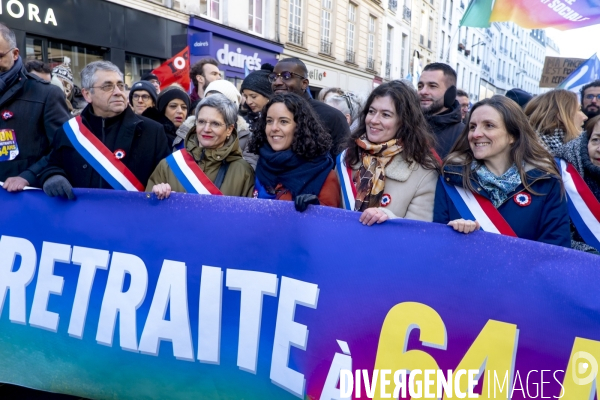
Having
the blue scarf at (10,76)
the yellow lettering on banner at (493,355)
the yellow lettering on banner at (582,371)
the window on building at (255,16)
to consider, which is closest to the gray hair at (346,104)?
the blue scarf at (10,76)

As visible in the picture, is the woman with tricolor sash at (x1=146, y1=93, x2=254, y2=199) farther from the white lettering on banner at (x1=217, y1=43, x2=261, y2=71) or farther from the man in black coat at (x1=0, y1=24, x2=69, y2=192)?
the white lettering on banner at (x1=217, y1=43, x2=261, y2=71)

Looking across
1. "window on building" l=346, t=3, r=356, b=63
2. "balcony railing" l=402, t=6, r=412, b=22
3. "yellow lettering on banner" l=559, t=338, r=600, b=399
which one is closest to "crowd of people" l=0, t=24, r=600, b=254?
"yellow lettering on banner" l=559, t=338, r=600, b=399

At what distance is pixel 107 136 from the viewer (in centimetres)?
309

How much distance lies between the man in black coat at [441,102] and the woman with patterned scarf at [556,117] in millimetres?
500

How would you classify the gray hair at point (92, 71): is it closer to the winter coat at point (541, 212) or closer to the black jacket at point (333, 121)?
the black jacket at point (333, 121)

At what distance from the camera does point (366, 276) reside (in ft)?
7.23

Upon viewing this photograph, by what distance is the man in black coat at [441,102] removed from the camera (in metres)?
3.57

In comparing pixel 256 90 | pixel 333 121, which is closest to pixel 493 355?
pixel 333 121

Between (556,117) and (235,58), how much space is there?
37.7 ft

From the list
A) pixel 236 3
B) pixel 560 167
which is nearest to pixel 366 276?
pixel 560 167

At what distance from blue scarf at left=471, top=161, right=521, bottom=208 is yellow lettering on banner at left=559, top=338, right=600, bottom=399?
2.29ft

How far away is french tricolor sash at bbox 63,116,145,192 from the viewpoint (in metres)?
2.98

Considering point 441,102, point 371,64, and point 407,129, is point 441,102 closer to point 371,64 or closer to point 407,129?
point 407,129

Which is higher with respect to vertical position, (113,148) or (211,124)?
(211,124)
